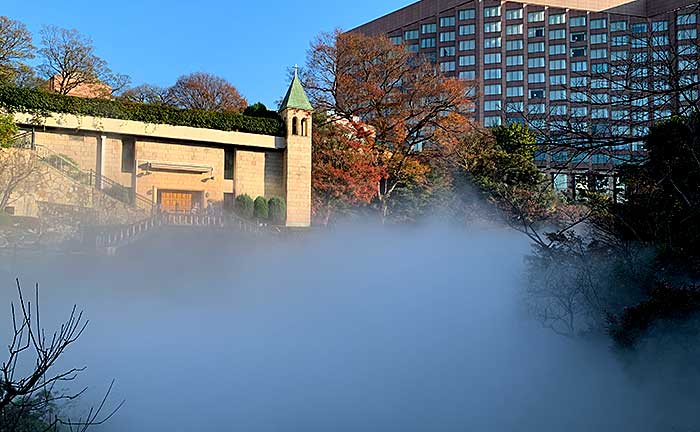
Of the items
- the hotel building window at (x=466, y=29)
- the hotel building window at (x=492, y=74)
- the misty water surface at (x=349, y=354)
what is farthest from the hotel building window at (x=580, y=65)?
the misty water surface at (x=349, y=354)

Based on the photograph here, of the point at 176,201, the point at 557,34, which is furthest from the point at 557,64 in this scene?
the point at 176,201

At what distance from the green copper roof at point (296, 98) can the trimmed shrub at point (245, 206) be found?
4530 mm

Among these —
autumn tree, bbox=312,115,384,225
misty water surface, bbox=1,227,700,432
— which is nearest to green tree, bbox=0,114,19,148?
misty water surface, bbox=1,227,700,432

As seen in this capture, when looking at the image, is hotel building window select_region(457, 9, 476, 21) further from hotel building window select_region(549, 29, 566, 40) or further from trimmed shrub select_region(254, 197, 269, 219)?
trimmed shrub select_region(254, 197, 269, 219)

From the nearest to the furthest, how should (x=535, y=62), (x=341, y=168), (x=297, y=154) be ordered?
(x=297, y=154)
(x=341, y=168)
(x=535, y=62)

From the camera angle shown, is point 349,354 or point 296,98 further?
point 296,98

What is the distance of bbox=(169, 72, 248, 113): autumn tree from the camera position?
3859 cm

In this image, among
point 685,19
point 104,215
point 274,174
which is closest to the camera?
point 685,19

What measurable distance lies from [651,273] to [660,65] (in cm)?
280

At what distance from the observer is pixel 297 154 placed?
87.3ft

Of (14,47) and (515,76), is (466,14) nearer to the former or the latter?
(515,76)

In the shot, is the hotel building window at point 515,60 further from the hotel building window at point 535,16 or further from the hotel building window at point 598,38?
the hotel building window at point 598,38

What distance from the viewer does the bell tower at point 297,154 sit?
26.3 metres

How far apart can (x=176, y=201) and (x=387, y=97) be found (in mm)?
10963
